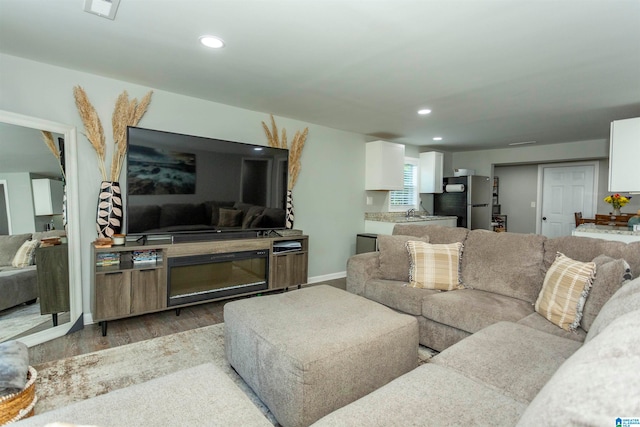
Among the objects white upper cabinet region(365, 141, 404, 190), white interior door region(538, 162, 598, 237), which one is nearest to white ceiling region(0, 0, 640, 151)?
white upper cabinet region(365, 141, 404, 190)

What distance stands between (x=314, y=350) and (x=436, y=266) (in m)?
1.64

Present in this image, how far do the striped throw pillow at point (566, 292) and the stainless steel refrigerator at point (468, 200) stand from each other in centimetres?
434

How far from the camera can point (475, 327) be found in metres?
2.18

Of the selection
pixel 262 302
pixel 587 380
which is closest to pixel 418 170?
pixel 262 302

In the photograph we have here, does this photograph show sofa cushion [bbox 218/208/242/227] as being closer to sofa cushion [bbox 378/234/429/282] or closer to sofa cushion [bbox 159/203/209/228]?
sofa cushion [bbox 159/203/209/228]

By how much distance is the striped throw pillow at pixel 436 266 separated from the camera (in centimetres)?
275

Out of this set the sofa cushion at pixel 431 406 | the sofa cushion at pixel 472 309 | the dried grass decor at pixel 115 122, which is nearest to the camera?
the sofa cushion at pixel 431 406

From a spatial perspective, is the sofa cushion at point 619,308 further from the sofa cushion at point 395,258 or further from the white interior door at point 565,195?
the white interior door at point 565,195

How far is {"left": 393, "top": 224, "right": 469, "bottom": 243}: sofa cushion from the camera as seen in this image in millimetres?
2986

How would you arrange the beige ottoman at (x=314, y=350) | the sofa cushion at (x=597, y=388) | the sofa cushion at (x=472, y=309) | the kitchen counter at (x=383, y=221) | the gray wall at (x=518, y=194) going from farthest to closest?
the gray wall at (x=518, y=194), the kitchen counter at (x=383, y=221), the sofa cushion at (x=472, y=309), the beige ottoman at (x=314, y=350), the sofa cushion at (x=597, y=388)

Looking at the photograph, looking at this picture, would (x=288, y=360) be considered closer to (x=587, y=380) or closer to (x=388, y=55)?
(x=587, y=380)

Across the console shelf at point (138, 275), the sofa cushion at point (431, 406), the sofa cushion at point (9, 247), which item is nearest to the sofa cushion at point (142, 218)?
the console shelf at point (138, 275)

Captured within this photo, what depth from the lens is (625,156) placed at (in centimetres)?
358

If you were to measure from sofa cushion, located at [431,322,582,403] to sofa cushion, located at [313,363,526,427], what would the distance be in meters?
0.08
